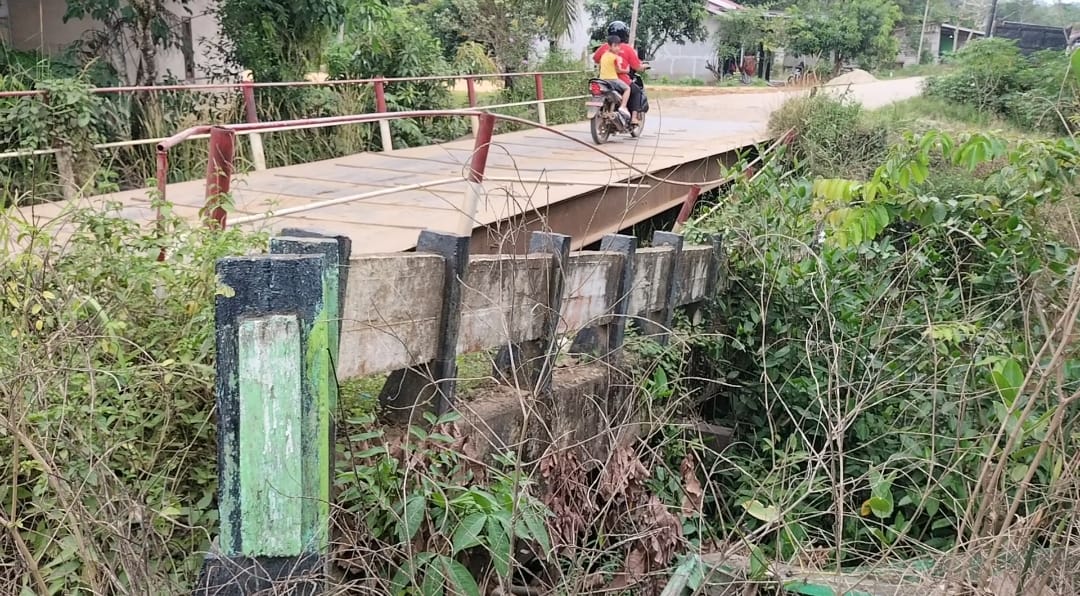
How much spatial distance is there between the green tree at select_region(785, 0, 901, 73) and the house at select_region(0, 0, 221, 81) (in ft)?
101

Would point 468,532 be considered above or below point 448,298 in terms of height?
below

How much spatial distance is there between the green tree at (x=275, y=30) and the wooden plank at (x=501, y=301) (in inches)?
322

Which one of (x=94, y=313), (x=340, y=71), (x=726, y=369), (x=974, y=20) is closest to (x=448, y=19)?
(x=340, y=71)

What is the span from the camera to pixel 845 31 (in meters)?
40.2

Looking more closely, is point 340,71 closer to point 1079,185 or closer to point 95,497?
point 1079,185

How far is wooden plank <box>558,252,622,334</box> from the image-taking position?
4.33m

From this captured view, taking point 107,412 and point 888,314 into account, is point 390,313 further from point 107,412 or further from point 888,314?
point 888,314

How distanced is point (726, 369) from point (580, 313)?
1468mm

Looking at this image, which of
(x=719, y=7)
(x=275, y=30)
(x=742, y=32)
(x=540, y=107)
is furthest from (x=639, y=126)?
(x=719, y=7)

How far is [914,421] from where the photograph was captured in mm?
4676

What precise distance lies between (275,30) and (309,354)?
9.61m

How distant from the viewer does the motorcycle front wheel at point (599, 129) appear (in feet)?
38.4

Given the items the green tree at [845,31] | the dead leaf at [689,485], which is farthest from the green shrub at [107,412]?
the green tree at [845,31]

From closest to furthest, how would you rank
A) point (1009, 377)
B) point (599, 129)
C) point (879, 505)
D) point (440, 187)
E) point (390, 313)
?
point (390, 313), point (1009, 377), point (879, 505), point (440, 187), point (599, 129)
